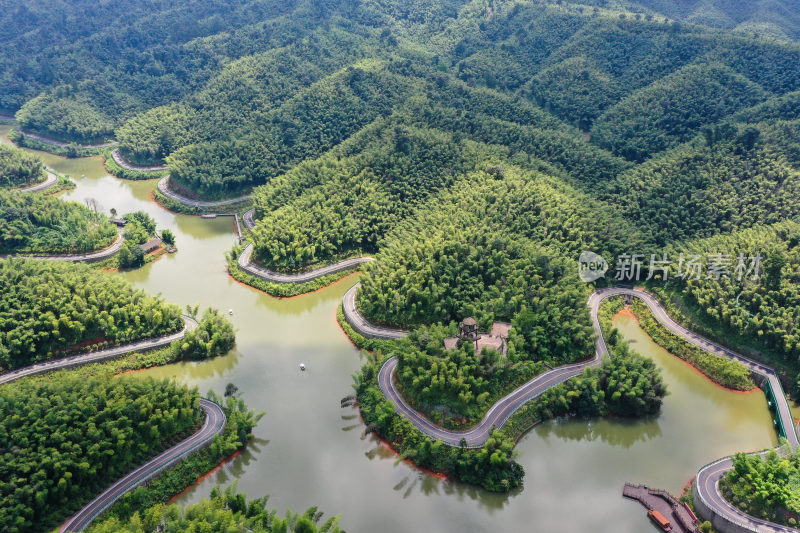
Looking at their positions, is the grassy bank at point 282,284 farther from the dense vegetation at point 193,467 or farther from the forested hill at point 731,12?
the forested hill at point 731,12

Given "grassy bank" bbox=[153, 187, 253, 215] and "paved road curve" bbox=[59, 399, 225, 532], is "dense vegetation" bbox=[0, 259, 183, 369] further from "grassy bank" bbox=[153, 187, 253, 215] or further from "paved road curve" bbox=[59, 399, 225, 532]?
"grassy bank" bbox=[153, 187, 253, 215]

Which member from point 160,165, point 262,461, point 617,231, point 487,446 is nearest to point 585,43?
point 617,231

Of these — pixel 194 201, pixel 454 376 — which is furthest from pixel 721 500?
pixel 194 201

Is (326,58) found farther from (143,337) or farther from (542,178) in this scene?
(143,337)

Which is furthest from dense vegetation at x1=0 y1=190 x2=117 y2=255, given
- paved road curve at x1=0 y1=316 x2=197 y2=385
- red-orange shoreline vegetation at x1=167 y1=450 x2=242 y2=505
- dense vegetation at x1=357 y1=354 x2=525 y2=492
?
dense vegetation at x1=357 y1=354 x2=525 y2=492

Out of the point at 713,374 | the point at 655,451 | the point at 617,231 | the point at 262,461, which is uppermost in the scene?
the point at 617,231

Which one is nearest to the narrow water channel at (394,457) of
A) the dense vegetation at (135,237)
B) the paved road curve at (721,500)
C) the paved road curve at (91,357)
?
the paved road curve at (721,500)
